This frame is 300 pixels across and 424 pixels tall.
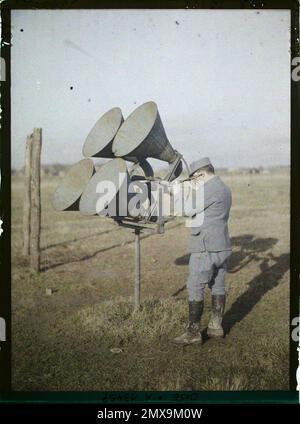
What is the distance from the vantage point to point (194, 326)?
195 inches

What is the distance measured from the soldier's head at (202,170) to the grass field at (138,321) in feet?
4.83

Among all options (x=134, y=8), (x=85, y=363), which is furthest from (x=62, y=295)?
(x=134, y=8)

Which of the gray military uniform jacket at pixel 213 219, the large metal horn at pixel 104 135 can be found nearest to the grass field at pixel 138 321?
the gray military uniform jacket at pixel 213 219

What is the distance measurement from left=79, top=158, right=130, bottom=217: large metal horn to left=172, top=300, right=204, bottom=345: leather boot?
1.32 m

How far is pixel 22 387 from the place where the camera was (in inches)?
180

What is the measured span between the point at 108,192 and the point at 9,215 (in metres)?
1.10

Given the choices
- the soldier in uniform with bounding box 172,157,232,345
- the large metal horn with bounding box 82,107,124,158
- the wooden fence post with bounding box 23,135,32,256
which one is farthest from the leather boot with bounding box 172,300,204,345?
the wooden fence post with bounding box 23,135,32,256

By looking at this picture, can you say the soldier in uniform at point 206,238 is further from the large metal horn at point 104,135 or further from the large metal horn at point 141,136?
the large metal horn at point 104,135

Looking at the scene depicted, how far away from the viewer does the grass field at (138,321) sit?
457 cm

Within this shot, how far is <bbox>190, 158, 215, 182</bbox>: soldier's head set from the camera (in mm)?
4844

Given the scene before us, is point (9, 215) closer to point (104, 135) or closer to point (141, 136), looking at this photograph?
point (104, 135)
